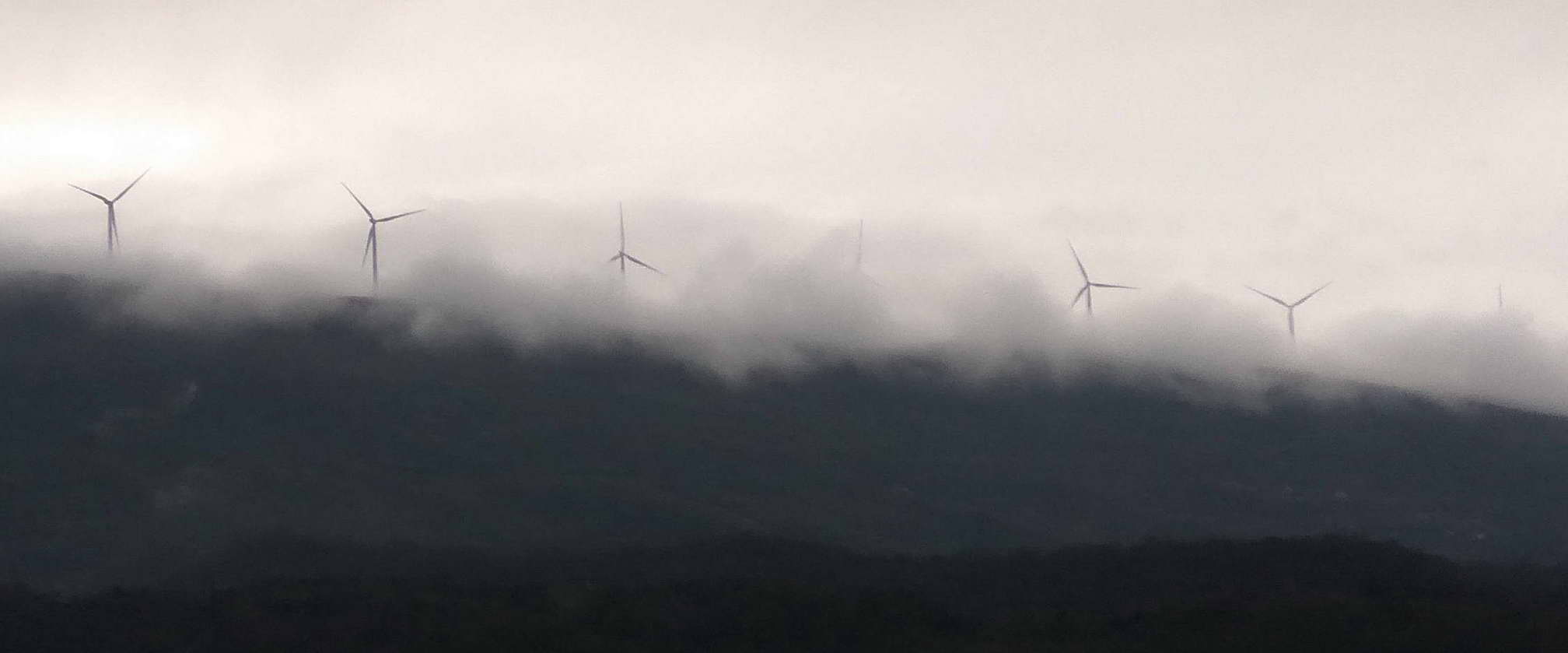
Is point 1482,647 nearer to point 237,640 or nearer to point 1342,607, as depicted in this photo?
point 1342,607

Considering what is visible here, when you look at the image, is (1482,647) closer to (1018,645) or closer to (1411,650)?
(1411,650)

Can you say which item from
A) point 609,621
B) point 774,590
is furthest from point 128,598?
point 774,590

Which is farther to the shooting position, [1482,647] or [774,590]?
[774,590]

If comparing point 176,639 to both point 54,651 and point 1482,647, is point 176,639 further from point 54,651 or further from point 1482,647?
point 1482,647

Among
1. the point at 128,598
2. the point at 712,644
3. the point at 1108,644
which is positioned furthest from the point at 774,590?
the point at 128,598

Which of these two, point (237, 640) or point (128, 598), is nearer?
point (237, 640)

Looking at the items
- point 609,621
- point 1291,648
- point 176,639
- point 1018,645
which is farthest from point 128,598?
point 1291,648

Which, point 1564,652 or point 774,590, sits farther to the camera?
point 774,590
